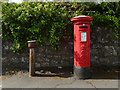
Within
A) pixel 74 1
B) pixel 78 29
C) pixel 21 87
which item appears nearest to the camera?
pixel 21 87

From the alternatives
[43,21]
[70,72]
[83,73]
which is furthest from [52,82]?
[43,21]

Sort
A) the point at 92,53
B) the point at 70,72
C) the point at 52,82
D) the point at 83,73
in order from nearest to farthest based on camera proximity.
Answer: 1. the point at 52,82
2. the point at 83,73
3. the point at 70,72
4. the point at 92,53

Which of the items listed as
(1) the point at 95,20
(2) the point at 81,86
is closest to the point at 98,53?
(1) the point at 95,20

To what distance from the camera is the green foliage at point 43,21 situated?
7.66 m

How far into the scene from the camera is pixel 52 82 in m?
6.48

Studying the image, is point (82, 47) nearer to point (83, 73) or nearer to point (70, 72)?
point (83, 73)

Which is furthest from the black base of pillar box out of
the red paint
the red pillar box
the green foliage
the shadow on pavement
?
the green foliage

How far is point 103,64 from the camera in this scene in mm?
8062

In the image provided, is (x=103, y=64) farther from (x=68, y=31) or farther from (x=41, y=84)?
(x=41, y=84)

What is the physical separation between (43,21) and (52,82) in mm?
2094

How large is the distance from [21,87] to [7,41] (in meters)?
2.45

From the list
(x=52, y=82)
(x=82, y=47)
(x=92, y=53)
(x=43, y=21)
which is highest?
(x=43, y=21)

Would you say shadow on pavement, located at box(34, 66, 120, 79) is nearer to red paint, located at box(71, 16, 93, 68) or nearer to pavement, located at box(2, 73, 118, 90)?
pavement, located at box(2, 73, 118, 90)

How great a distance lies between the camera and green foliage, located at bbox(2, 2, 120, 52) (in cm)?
766
